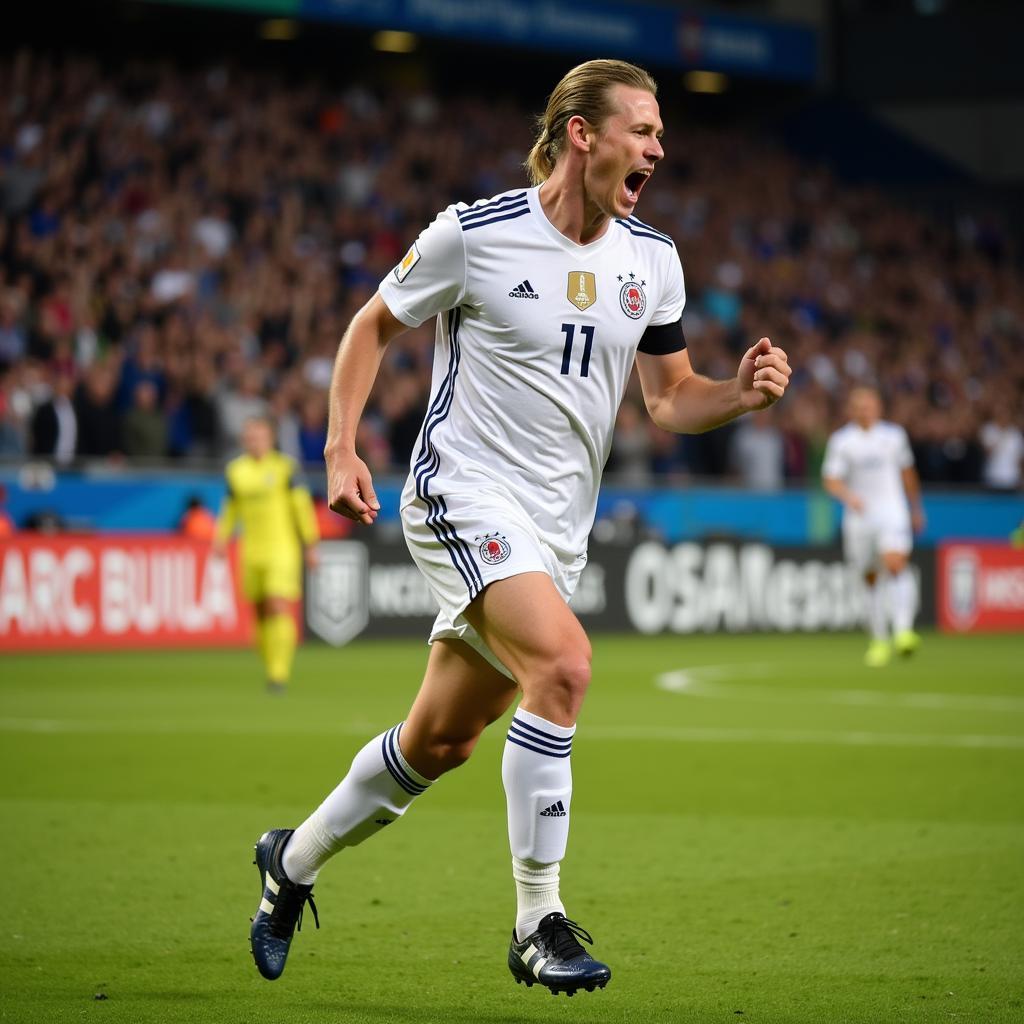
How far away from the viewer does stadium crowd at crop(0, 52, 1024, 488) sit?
22.3 metres

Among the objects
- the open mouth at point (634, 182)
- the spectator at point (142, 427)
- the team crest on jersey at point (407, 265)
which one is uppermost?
the open mouth at point (634, 182)

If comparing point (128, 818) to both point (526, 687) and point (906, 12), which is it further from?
point (906, 12)

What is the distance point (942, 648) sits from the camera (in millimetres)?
22625

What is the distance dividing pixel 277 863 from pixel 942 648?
58.8 ft

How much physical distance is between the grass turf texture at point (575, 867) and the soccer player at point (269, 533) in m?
0.97

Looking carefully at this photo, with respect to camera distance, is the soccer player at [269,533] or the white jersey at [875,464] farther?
the white jersey at [875,464]

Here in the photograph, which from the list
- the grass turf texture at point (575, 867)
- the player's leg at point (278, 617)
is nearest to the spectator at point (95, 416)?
the player's leg at point (278, 617)

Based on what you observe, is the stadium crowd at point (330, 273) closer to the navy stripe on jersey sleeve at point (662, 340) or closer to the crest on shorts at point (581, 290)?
the navy stripe on jersey sleeve at point (662, 340)

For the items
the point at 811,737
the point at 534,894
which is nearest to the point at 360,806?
the point at 534,894

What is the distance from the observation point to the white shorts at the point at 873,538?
65.6 feet

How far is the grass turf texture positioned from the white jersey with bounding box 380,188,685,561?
4.67 feet

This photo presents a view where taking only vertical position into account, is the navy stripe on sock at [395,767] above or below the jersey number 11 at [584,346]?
below

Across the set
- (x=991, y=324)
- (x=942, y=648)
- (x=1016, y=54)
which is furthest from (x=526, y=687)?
(x=1016, y=54)

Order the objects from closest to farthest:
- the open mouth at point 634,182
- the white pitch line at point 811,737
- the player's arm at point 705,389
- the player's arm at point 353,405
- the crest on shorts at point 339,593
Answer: the player's arm at point 353,405 → the open mouth at point 634,182 → the player's arm at point 705,389 → the white pitch line at point 811,737 → the crest on shorts at point 339,593
